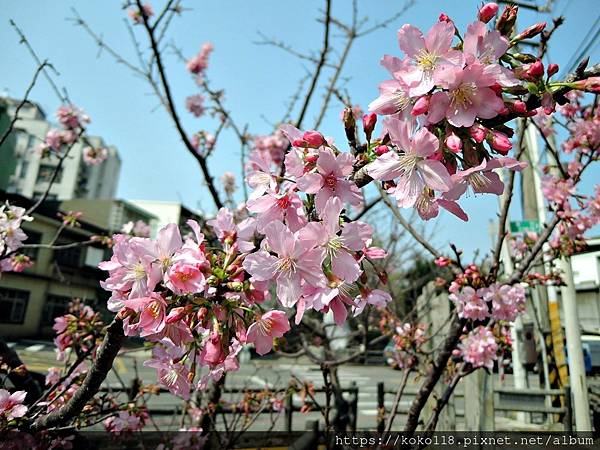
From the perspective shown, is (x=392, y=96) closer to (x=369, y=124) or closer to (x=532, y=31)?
(x=369, y=124)

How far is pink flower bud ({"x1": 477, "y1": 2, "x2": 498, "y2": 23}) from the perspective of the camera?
35.7 inches

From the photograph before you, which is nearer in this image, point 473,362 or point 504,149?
point 504,149

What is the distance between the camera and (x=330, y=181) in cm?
92

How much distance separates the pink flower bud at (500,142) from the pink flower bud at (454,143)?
8cm

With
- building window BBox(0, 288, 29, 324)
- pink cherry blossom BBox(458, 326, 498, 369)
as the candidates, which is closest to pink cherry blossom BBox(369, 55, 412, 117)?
pink cherry blossom BBox(458, 326, 498, 369)

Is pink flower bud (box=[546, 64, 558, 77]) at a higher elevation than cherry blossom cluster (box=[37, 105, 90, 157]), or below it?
below

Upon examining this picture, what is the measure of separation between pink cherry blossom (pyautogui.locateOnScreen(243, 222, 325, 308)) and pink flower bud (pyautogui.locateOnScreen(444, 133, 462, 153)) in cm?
35

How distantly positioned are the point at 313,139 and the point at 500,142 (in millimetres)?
398

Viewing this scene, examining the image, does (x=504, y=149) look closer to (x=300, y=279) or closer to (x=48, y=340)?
(x=300, y=279)

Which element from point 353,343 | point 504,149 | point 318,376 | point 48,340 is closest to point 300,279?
point 504,149

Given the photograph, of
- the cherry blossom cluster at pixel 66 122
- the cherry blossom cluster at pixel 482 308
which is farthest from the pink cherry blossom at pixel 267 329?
the cherry blossom cluster at pixel 66 122

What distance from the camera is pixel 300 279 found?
3.05ft

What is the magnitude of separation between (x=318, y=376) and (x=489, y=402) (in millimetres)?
14132

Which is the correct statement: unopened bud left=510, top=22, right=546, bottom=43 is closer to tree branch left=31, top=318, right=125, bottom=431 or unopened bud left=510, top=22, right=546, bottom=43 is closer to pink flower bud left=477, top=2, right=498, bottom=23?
pink flower bud left=477, top=2, right=498, bottom=23
